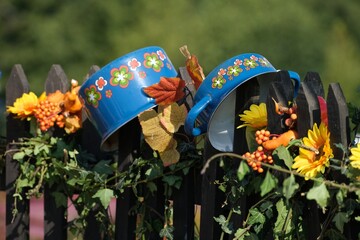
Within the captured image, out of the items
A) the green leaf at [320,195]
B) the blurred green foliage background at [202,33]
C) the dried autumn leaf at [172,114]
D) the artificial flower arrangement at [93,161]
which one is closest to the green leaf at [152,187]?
the artificial flower arrangement at [93,161]

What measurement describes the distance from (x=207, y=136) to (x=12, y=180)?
1.05 metres

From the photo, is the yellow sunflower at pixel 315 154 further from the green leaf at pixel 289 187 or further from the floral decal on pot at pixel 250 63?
the floral decal on pot at pixel 250 63

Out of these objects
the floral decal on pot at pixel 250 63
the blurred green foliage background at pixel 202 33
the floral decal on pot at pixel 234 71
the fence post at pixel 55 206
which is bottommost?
the fence post at pixel 55 206

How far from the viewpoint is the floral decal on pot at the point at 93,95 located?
100 inches

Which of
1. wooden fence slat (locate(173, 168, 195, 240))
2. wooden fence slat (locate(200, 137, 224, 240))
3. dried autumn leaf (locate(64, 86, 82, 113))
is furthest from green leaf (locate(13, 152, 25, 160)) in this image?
wooden fence slat (locate(200, 137, 224, 240))

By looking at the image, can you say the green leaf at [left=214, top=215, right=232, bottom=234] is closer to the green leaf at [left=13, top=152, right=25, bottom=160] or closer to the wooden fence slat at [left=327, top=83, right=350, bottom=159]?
the wooden fence slat at [left=327, top=83, right=350, bottom=159]

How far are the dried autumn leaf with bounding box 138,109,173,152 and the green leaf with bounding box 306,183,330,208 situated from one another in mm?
662

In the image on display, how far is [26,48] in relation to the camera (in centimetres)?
1149

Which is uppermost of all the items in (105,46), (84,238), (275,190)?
(105,46)

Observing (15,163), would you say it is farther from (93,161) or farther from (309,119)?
(309,119)

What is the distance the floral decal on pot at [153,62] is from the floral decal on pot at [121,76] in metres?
0.06

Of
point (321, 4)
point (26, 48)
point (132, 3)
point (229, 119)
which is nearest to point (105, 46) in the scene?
point (132, 3)

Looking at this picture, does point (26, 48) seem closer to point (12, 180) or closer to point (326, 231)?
point (12, 180)

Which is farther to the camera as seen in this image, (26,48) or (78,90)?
(26,48)
